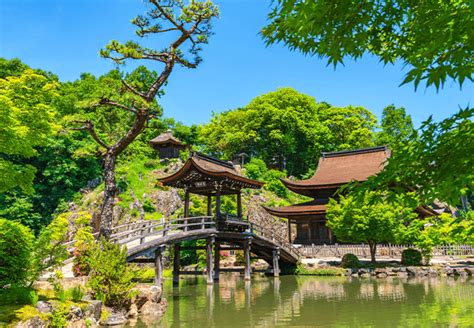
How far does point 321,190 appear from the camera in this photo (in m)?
33.0

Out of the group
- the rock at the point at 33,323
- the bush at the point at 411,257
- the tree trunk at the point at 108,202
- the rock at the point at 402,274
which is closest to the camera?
the rock at the point at 33,323

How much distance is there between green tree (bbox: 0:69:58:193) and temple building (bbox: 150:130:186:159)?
1271 inches

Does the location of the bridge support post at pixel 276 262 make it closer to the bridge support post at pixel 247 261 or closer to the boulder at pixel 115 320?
the bridge support post at pixel 247 261

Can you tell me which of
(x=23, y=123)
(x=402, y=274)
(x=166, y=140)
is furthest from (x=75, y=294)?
(x=166, y=140)

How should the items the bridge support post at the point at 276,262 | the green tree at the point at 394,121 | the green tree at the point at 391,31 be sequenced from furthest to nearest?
the green tree at the point at 394,121
the bridge support post at the point at 276,262
the green tree at the point at 391,31

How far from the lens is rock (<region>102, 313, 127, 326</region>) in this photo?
10.6m

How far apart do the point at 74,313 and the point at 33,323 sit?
1412 mm

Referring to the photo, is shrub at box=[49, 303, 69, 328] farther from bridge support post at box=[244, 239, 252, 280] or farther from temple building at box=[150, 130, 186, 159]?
temple building at box=[150, 130, 186, 159]

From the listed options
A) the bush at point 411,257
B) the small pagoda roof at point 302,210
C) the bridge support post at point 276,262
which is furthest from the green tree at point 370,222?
the small pagoda roof at point 302,210

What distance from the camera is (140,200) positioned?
34344 mm

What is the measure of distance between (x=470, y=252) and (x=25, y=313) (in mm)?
28375

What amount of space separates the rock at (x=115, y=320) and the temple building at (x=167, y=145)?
1270 inches

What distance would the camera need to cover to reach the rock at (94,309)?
989 cm

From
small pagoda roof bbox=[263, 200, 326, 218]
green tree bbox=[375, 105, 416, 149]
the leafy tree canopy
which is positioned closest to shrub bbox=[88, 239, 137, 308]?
small pagoda roof bbox=[263, 200, 326, 218]
